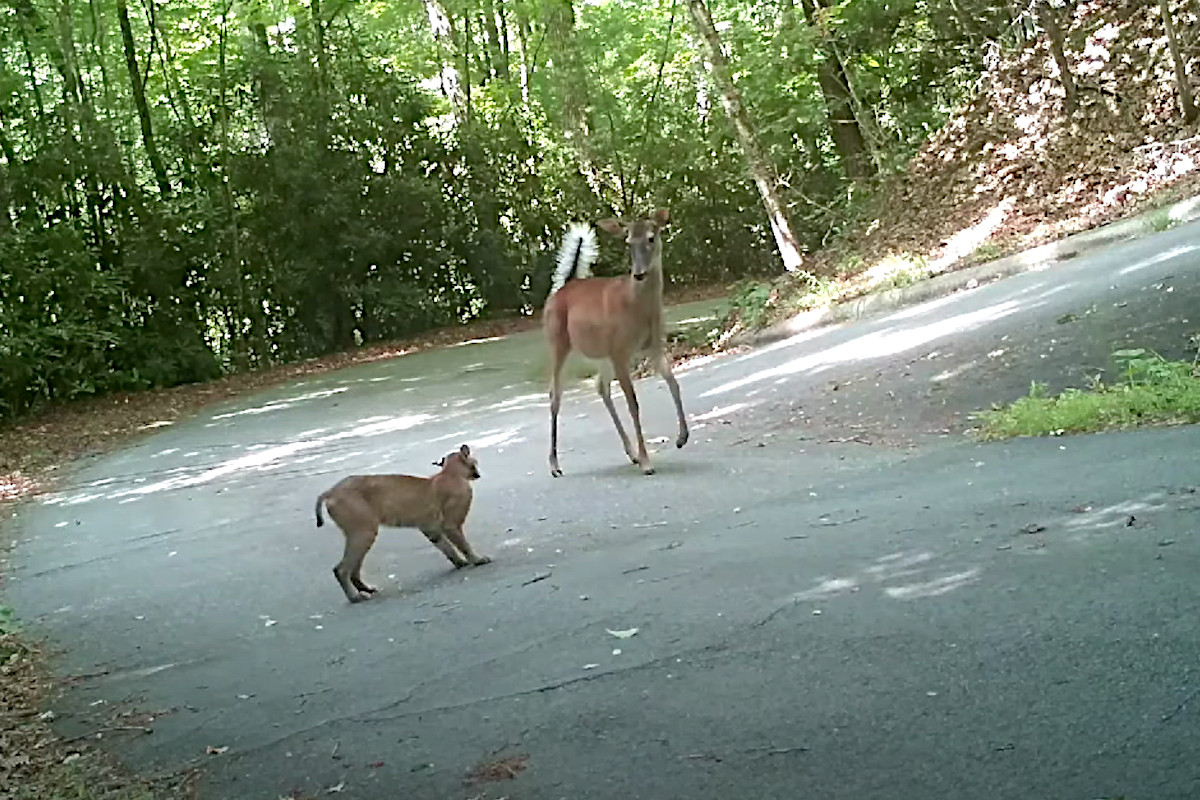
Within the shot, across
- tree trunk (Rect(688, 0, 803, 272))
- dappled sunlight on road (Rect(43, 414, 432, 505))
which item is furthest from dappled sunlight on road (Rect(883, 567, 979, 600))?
tree trunk (Rect(688, 0, 803, 272))

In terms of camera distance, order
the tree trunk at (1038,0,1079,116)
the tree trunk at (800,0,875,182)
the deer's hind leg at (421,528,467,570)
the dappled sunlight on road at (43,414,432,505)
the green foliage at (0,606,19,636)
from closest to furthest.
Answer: the green foliage at (0,606,19,636)
the deer's hind leg at (421,528,467,570)
the dappled sunlight on road at (43,414,432,505)
the tree trunk at (1038,0,1079,116)
the tree trunk at (800,0,875,182)

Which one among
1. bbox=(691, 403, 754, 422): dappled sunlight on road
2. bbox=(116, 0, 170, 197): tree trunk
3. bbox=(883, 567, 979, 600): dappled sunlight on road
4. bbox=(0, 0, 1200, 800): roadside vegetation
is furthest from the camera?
bbox=(116, 0, 170, 197): tree trunk

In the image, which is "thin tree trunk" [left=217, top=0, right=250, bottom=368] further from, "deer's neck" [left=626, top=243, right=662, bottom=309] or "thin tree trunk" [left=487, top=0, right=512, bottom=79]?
"deer's neck" [left=626, top=243, right=662, bottom=309]

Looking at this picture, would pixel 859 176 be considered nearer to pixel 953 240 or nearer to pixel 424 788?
pixel 953 240

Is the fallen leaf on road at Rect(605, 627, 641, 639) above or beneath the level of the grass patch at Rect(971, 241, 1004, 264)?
beneath

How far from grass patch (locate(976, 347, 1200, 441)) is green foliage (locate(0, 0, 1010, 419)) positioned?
8956 millimetres

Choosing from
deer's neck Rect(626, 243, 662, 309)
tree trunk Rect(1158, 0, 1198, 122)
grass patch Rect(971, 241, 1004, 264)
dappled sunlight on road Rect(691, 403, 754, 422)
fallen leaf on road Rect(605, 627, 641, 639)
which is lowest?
fallen leaf on road Rect(605, 627, 641, 639)

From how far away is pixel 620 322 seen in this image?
34.4ft

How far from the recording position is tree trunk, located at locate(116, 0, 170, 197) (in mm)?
22594

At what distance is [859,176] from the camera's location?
2297 centimetres

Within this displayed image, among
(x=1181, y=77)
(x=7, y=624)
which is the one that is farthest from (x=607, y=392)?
(x=1181, y=77)

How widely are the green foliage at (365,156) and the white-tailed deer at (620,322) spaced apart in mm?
7470

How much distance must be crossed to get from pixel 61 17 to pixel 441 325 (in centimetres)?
836

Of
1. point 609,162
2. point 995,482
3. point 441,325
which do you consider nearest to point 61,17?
point 441,325
